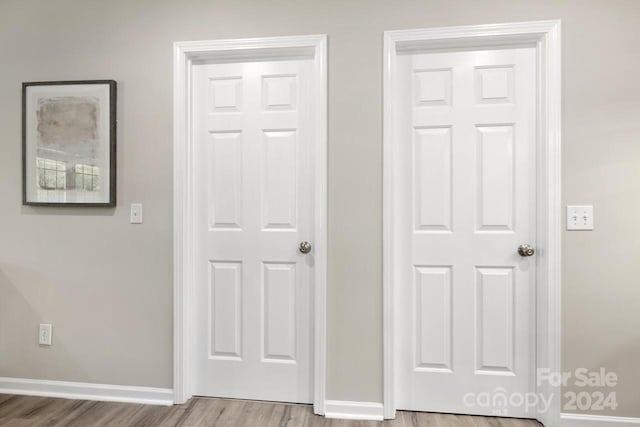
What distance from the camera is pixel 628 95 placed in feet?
6.04

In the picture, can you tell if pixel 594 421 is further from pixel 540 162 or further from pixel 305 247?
pixel 305 247

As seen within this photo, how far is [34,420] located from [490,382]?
2.40 meters

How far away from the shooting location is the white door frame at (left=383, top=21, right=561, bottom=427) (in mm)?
1872

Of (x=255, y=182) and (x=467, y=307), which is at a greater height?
(x=255, y=182)

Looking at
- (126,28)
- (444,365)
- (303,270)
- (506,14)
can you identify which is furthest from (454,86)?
(126,28)

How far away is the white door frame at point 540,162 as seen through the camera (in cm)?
187

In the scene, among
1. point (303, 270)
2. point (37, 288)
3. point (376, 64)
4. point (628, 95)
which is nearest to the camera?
point (628, 95)

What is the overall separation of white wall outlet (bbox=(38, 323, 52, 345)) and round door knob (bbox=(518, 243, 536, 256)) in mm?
2695

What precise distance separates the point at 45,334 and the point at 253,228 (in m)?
1.40

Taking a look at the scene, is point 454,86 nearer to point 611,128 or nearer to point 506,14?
point 506,14

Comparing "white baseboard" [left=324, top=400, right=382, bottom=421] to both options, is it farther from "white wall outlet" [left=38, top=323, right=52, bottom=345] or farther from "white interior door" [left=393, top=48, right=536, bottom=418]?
"white wall outlet" [left=38, top=323, right=52, bottom=345]

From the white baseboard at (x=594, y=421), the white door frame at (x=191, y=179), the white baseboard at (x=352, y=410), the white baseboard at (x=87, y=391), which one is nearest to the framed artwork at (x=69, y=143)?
the white door frame at (x=191, y=179)

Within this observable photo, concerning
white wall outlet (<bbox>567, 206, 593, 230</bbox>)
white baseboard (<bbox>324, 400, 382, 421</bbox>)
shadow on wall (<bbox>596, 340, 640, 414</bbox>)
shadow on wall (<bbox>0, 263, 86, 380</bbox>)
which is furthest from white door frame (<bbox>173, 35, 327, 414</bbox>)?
shadow on wall (<bbox>596, 340, 640, 414</bbox>)

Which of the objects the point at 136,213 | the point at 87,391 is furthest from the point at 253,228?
the point at 87,391
